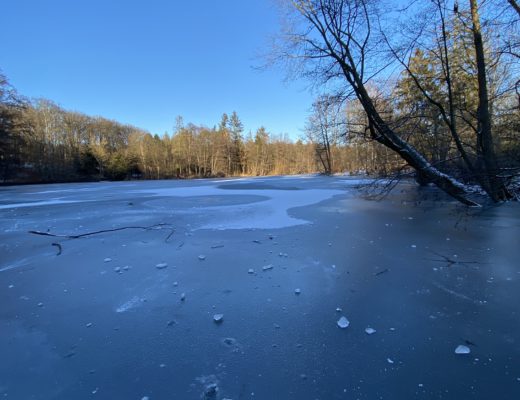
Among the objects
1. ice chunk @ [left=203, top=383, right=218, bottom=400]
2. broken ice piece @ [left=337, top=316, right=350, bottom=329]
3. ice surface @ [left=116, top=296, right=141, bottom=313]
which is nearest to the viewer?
ice chunk @ [left=203, top=383, right=218, bottom=400]

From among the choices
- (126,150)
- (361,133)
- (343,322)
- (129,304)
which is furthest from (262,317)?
(126,150)

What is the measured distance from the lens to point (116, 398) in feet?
3.92

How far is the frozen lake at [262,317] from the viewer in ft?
4.18

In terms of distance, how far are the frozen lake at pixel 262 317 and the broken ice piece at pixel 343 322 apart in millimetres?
29

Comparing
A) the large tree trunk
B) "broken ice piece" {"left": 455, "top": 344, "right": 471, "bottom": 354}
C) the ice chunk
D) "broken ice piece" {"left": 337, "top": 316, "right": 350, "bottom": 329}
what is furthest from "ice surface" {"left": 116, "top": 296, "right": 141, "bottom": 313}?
the large tree trunk

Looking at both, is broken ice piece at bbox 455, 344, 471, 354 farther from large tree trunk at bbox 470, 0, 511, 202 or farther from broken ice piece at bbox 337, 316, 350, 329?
large tree trunk at bbox 470, 0, 511, 202

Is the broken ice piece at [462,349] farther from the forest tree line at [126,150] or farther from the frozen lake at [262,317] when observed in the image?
the forest tree line at [126,150]

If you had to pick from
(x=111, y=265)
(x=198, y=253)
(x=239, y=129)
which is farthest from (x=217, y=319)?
(x=239, y=129)

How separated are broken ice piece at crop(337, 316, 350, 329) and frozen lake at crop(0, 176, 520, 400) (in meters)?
0.03

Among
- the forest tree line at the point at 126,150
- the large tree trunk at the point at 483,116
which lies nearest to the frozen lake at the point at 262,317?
the large tree trunk at the point at 483,116

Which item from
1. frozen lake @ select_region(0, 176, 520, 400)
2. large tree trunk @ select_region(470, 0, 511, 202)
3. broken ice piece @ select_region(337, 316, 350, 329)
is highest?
large tree trunk @ select_region(470, 0, 511, 202)

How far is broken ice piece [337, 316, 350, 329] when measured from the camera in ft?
5.66

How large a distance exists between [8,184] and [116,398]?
90.0 feet

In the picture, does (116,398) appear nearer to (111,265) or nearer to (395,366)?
(395,366)
